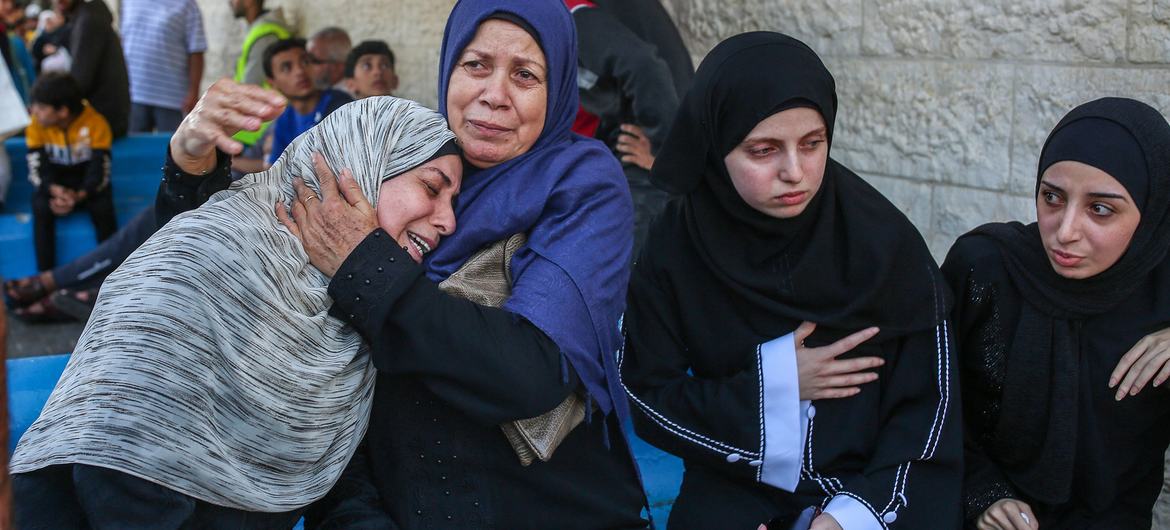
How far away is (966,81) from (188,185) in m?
2.56

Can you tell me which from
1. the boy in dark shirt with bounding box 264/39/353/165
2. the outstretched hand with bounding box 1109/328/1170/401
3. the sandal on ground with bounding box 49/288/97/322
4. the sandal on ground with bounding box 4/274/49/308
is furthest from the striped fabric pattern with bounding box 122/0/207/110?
the outstretched hand with bounding box 1109/328/1170/401

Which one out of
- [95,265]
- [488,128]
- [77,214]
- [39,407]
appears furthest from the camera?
[77,214]

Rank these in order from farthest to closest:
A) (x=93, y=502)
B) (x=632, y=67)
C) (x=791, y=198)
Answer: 1. (x=632, y=67)
2. (x=791, y=198)
3. (x=93, y=502)

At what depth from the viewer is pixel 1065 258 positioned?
242cm

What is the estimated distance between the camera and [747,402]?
2426mm

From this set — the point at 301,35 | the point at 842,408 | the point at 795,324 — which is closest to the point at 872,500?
the point at 842,408

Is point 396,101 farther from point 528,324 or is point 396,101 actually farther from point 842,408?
point 842,408

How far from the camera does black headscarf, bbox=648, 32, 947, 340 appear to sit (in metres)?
2.38

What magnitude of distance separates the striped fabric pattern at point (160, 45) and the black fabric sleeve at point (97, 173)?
6.24 feet

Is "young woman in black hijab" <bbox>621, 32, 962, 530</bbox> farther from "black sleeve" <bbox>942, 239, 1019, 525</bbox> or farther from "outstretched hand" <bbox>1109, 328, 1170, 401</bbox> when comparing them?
"outstretched hand" <bbox>1109, 328, 1170, 401</bbox>

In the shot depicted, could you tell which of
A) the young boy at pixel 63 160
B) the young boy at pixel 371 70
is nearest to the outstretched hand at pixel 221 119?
the young boy at pixel 371 70

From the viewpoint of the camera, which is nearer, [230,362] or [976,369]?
[230,362]

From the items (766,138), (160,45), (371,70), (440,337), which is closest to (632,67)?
(766,138)

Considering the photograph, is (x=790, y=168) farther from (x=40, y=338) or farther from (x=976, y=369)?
(x=40, y=338)
